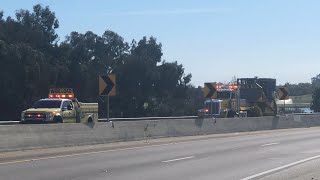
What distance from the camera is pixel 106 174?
1550 centimetres

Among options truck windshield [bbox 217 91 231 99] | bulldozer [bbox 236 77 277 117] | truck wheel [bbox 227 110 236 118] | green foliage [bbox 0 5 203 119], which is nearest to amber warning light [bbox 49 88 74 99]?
truck windshield [bbox 217 91 231 99]

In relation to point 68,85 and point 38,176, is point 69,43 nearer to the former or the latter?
point 68,85

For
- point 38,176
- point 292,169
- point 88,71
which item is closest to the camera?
point 38,176

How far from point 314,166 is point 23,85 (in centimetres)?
5115

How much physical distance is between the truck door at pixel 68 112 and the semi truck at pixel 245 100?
17.0 meters

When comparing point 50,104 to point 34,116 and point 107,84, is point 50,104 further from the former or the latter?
point 107,84

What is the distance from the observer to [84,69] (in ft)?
248

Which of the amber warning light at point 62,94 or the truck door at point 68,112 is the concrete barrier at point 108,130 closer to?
the truck door at point 68,112

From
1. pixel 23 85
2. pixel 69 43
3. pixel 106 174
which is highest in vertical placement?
pixel 69 43

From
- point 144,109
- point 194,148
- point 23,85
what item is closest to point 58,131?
point 194,148

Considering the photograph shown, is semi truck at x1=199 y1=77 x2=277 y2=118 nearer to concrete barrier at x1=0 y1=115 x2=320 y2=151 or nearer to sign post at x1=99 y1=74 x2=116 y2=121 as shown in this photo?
concrete barrier at x1=0 y1=115 x2=320 y2=151

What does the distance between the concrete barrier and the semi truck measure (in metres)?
5.78

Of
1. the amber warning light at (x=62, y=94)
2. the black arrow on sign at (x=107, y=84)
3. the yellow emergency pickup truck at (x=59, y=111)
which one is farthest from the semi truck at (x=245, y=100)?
the black arrow on sign at (x=107, y=84)

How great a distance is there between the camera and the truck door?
111ft
